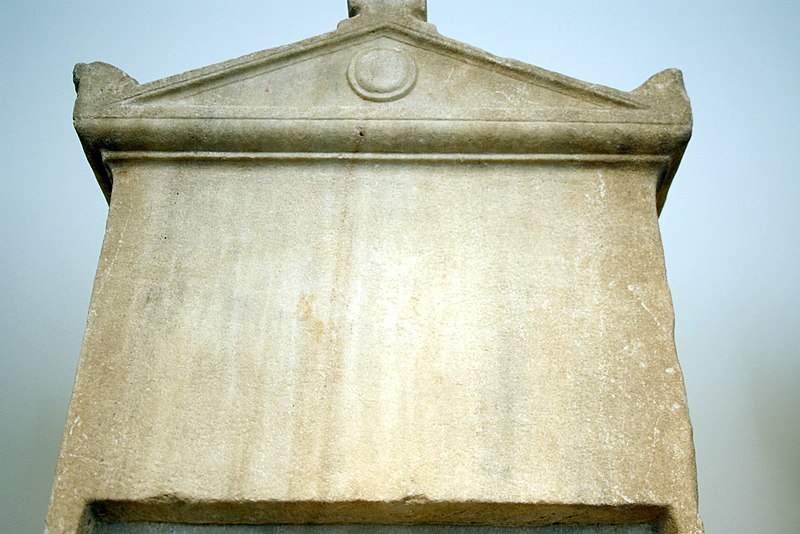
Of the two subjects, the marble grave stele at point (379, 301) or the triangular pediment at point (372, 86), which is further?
the triangular pediment at point (372, 86)

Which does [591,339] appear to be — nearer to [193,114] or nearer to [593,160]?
[593,160]

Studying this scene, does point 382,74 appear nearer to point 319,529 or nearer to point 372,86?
point 372,86

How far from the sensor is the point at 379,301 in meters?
2.51

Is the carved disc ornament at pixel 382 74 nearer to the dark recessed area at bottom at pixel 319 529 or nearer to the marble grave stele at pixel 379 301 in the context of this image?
the marble grave stele at pixel 379 301

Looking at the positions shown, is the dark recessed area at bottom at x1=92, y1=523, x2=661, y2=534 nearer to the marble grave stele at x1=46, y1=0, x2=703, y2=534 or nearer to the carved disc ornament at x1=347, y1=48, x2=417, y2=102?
the marble grave stele at x1=46, y1=0, x2=703, y2=534

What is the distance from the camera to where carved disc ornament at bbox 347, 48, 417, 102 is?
286cm

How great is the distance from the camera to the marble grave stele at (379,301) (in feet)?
7.41

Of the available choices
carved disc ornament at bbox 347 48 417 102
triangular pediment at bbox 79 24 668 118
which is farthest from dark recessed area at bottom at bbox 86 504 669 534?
carved disc ornament at bbox 347 48 417 102

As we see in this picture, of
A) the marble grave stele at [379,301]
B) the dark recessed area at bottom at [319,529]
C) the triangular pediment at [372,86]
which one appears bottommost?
the dark recessed area at bottom at [319,529]

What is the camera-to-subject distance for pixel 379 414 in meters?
2.33

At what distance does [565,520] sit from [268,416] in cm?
89

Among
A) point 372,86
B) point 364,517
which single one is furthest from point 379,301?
point 372,86

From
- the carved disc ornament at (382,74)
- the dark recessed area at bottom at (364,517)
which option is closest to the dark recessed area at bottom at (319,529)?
the dark recessed area at bottom at (364,517)

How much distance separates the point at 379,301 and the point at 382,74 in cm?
88
